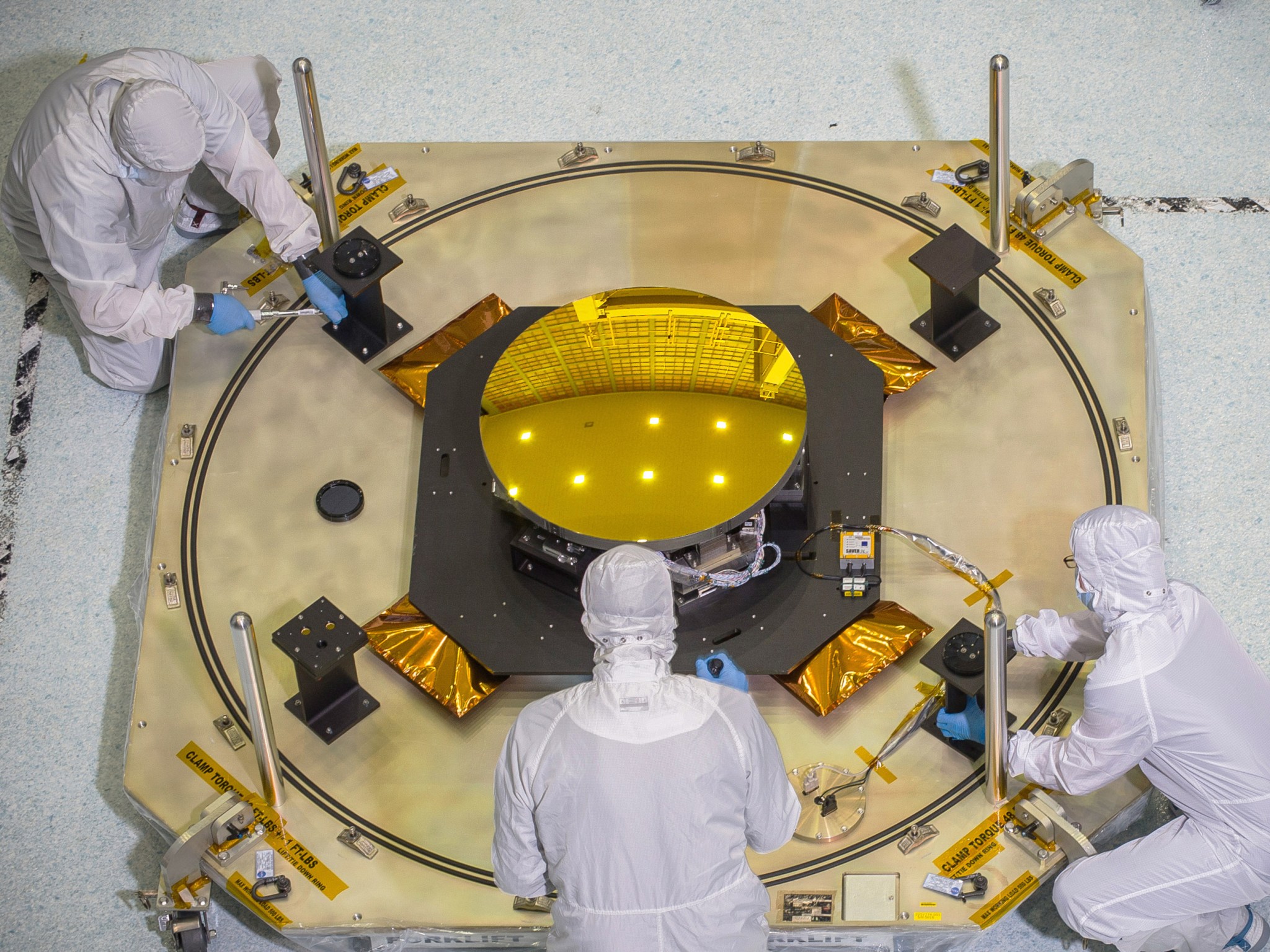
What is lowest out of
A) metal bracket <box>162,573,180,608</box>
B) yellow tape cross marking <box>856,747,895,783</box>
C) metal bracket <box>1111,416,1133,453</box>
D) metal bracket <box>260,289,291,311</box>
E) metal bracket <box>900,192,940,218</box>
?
yellow tape cross marking <box>856,747,895,783</box>

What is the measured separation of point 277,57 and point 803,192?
2.67 m

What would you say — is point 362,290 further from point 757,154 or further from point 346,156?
point 757,154

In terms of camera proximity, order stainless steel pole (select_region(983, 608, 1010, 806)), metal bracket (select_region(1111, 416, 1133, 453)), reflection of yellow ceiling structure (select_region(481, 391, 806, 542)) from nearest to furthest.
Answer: stainless steel pole (select_region(983, 608, 1010, 806)), reflection of yellow ceiling structure (select_region(481, 391, 806, 542)), metal bracket (select_region(1111, 416, 1133, 453))

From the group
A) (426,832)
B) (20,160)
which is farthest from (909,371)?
(20,160)

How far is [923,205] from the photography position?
6254 mm

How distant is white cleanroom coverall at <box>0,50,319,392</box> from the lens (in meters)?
5.54

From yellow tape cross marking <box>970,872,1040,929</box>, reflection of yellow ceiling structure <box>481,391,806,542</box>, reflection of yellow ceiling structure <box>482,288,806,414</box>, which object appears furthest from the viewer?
reflection of yellow ceiling structure <box>482,288,806,414</box>

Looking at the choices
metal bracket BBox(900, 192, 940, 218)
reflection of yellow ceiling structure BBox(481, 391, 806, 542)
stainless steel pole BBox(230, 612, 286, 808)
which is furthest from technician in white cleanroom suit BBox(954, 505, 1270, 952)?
stainless steel pole BBox(230, 612, 286, 808)

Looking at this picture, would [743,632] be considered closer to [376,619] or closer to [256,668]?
[376,619]

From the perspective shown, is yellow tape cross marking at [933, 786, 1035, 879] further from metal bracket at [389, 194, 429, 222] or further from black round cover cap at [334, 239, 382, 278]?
metal bracket at [389, 194, 429, 222]

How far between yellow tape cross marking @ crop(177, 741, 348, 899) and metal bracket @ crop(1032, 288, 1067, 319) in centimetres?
326

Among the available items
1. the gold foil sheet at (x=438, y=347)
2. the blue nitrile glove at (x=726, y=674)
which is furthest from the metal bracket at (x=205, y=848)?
the gold foil sheet at (x=438, y=347)

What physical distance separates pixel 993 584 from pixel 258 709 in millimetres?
2474

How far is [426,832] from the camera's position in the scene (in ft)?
16.6
